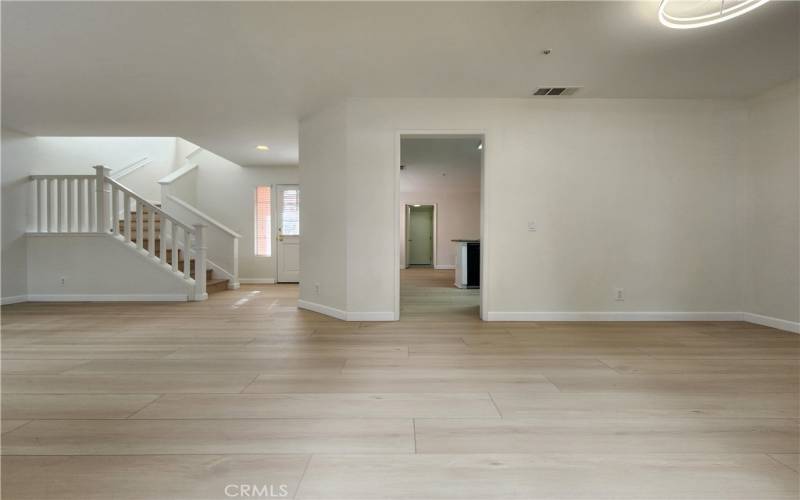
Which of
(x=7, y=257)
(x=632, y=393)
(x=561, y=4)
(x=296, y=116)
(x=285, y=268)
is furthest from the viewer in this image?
(x=285, y=268)

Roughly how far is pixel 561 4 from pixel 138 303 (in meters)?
6.00

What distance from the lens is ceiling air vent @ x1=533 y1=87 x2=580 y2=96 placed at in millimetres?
3699

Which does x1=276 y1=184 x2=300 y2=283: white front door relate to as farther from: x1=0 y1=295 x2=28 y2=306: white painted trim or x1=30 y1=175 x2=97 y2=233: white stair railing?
x1=0 y1=295 x2=28 y2=306: white painted trim

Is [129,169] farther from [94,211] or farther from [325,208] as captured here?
[325,208]

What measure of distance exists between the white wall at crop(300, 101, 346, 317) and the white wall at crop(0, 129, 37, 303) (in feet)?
13.6

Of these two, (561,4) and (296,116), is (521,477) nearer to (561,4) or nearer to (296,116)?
(561,4)

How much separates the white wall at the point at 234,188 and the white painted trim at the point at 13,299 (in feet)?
10.2

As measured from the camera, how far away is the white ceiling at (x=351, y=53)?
2.50 m

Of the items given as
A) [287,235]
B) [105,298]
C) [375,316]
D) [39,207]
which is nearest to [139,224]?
[105,298]

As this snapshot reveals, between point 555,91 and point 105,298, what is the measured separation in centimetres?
658

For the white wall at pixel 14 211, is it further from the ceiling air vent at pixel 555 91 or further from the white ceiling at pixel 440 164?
the ceiling air vent at pixel 555 91

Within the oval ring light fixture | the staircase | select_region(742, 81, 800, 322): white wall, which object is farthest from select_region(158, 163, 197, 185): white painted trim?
select_region(742, 81, 800, 322): white wall

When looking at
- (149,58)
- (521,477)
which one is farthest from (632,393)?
(149,58)

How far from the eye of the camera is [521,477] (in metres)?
1.31
